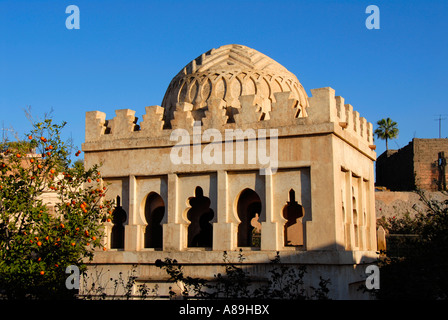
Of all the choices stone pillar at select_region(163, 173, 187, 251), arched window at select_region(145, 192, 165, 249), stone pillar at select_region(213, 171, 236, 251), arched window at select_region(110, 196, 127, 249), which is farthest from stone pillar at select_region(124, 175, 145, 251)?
stone pillar at select_region(213, 171, 236, 251)

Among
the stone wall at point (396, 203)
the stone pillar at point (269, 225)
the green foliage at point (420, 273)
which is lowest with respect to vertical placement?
the green foliage at point (420, 273)

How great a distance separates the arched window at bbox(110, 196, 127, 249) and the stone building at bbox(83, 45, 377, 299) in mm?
25

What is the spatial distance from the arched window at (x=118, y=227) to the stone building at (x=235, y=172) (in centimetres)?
2

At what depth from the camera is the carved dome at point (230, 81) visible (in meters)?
12.7

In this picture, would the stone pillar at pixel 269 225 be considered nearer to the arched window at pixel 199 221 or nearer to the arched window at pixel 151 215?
the arched window at pixel 199 221

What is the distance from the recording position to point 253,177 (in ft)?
37.9

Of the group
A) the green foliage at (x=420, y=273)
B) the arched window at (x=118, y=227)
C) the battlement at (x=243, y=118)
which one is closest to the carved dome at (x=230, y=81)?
the battlement at (x=243, y=118)

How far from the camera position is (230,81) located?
12.7m

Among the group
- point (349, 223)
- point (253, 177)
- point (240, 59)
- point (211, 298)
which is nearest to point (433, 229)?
point (349, 223)

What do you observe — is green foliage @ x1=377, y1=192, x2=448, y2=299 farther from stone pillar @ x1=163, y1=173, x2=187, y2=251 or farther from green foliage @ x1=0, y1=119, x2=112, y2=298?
green foliage @ x1=0, y1=119, x2=112, y2=298

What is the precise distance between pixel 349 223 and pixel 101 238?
5.29 metres

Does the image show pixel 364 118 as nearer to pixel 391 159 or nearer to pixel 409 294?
pixel 409 294

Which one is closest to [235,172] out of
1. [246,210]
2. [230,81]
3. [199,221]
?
[230,81]

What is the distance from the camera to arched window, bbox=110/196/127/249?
1319 cm
